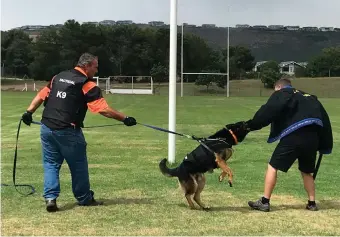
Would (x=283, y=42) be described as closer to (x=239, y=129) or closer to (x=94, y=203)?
(x=239, y=129)

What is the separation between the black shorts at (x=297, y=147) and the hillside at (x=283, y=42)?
148 m

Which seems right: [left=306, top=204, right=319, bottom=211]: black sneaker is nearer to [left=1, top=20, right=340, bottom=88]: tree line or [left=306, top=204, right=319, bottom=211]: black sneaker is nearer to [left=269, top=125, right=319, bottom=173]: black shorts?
[left=269, top=125, right=319, bottom=173]: black shorts

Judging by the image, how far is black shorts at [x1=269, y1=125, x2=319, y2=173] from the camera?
22.3 ft

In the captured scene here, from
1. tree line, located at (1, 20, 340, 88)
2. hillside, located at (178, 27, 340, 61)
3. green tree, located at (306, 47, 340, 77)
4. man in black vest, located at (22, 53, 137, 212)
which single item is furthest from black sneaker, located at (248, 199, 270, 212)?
hillside, located at (178, 27, 340, 61)

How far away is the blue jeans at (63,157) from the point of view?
6.82 metres

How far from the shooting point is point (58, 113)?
679cm

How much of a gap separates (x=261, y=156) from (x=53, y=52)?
96910 mm

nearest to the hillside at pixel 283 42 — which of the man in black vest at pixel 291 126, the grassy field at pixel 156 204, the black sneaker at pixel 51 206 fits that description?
the grassy field at pixel 156 204

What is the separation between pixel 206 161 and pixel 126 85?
75363mm

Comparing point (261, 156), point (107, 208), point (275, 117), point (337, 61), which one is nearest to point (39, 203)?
point (107, 208)

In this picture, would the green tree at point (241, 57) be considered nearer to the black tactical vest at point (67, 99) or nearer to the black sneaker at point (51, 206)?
the black tactical vest at point (67, 99)

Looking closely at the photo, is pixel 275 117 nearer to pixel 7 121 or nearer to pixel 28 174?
pixel 28 174

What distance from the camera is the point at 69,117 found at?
6.79 meters

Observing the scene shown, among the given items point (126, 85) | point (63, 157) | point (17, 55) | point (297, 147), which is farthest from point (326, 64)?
point (63, 157)
